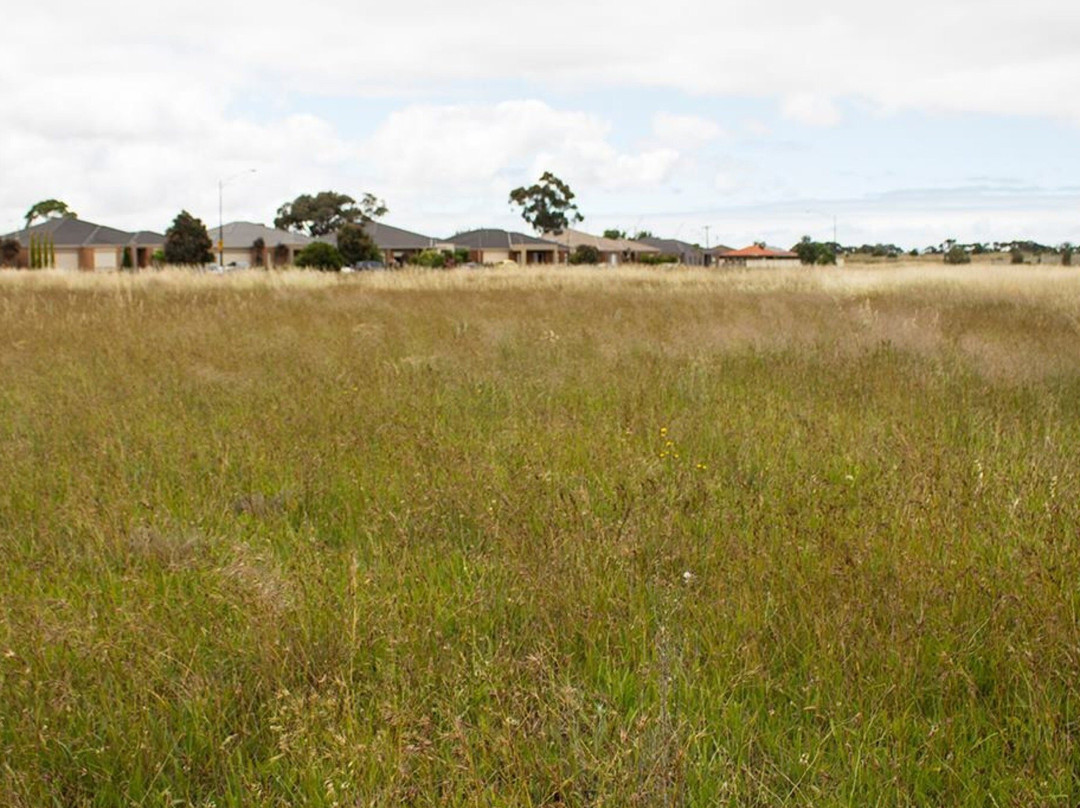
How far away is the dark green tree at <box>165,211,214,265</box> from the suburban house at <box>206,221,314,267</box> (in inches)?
443

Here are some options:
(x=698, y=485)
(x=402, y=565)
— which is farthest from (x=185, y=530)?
(x=698, y=485)

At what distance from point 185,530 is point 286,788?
2056 mm

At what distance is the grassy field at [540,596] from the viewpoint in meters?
2.38

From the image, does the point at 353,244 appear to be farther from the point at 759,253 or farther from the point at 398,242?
the point at 759,253

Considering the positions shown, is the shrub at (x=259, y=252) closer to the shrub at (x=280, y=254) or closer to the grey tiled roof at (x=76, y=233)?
the shrub at (x=280, y=254)

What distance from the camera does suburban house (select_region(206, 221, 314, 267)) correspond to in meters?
65.4

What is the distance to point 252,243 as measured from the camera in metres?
69.4

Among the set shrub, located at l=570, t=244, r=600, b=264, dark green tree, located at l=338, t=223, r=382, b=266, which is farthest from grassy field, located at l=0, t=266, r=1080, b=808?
shrub, located at l=570, t=244, r=600, b=264

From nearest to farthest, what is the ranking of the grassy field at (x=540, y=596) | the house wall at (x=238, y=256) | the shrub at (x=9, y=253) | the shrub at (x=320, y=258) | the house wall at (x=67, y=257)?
the grassy field at (x=540, y=596) < the shrub at (x=320, y=258) < the shrub at (x=9, y=253) < the house wall at (x=67, y=257) < the house wall at (x=238, y=256)

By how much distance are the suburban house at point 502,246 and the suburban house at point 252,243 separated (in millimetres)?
15519

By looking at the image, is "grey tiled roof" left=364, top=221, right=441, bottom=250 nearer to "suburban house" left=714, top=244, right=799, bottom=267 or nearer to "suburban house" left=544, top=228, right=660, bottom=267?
"suburban house" left=544, top=228, right=660, bottom=267

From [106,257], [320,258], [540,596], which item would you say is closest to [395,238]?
[106,257]

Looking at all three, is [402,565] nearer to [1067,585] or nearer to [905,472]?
[1067,585]

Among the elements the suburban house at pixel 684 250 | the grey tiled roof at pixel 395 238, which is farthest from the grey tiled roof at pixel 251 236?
the suburban house at pixel 684 250
